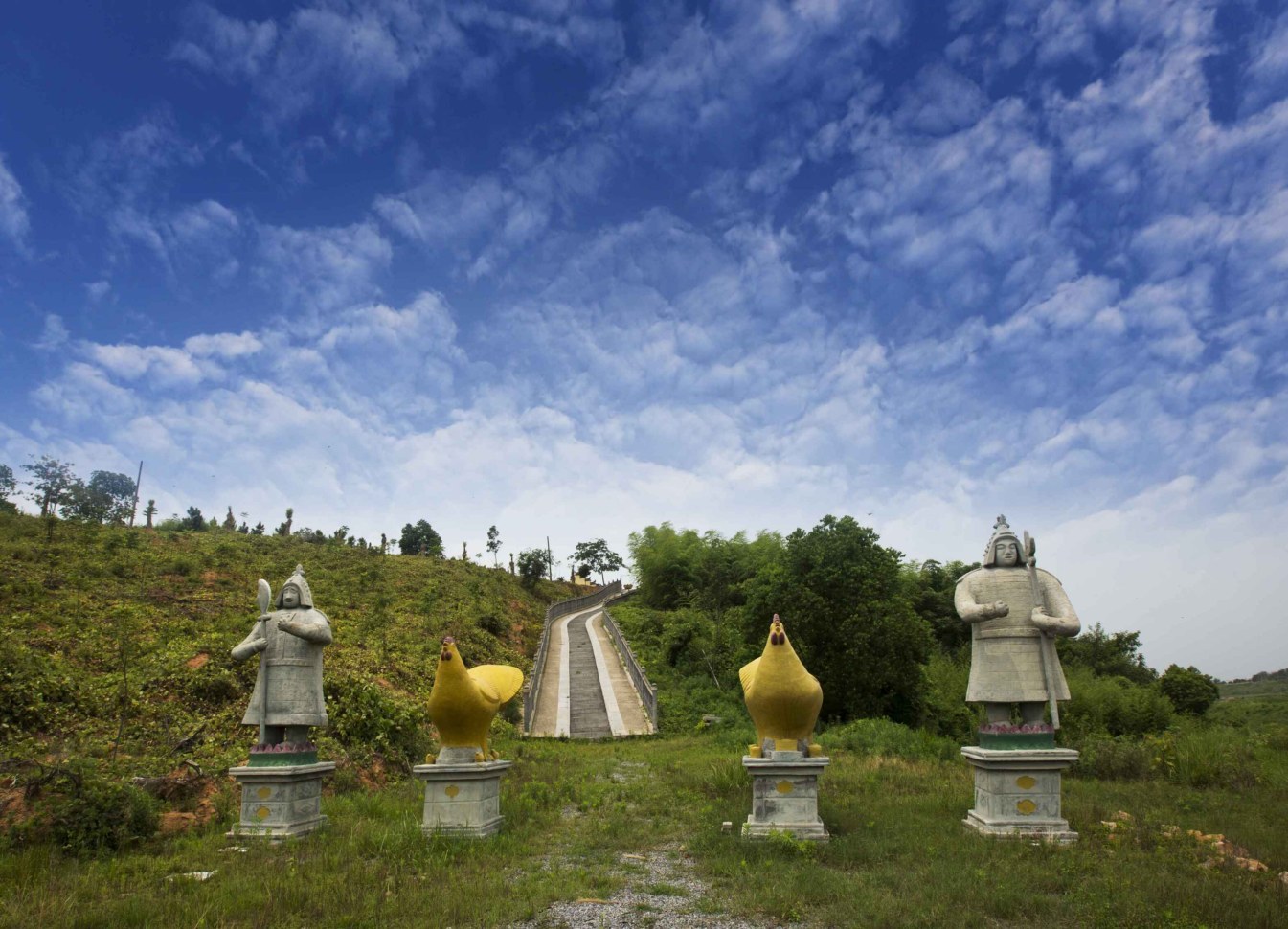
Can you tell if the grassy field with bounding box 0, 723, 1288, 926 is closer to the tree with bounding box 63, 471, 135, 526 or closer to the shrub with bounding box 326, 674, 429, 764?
the shrub with bounding box 326, 674, 429, 764

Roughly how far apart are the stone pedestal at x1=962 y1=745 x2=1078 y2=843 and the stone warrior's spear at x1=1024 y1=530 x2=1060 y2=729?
1.87 feet

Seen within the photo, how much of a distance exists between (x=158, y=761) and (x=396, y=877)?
277 inches

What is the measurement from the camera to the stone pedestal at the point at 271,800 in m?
9.18

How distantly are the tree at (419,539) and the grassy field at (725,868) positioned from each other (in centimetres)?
4842

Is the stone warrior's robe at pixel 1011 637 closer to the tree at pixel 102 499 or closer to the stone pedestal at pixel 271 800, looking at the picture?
the stone pedestal at pixel 271 800

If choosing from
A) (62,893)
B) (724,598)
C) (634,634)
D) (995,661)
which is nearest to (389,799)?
(62,893)

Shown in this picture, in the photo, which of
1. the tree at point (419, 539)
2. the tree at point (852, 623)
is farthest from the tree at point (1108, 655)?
the tree at point (419, 539)

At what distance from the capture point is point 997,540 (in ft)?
33.0

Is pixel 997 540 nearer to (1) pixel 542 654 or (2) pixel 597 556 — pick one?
(1) pixel 542 654

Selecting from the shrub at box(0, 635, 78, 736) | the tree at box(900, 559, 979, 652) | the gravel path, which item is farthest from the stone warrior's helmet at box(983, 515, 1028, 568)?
the tree at box(900, 559, 979, 652)

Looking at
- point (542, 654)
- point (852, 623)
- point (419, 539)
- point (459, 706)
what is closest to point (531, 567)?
point (419, 539)

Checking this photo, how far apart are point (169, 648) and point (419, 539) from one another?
43170 millimetres

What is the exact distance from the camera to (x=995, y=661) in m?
9.37

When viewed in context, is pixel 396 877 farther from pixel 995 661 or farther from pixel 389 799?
pixel 995 661
